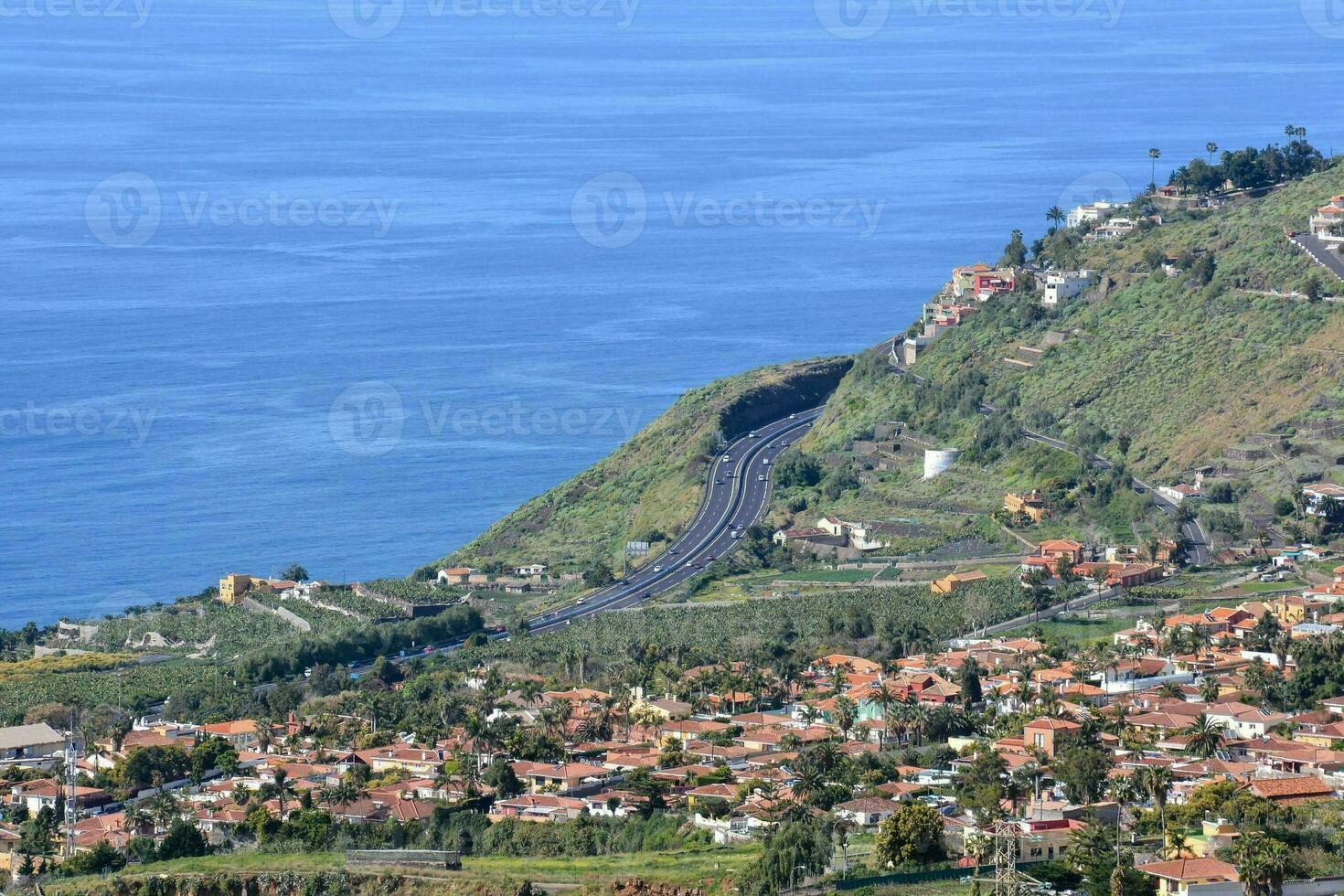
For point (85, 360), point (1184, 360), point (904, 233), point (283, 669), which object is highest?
point (904, 233)

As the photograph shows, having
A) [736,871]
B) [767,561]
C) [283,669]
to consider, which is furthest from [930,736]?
[767,561]

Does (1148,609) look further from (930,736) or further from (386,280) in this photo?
(386,280)

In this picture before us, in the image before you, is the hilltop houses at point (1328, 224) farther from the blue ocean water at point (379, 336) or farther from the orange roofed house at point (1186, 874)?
the orange roofed house at point (1186, 874)

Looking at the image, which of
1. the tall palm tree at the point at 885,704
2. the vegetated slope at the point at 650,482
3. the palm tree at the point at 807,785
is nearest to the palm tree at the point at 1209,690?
the tall palm tree at the point at 885,704

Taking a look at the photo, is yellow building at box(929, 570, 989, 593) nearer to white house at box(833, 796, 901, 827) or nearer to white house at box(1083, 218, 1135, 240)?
white house at box(833, 796, 901, 827)

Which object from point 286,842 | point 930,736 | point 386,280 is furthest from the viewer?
point 386,280
